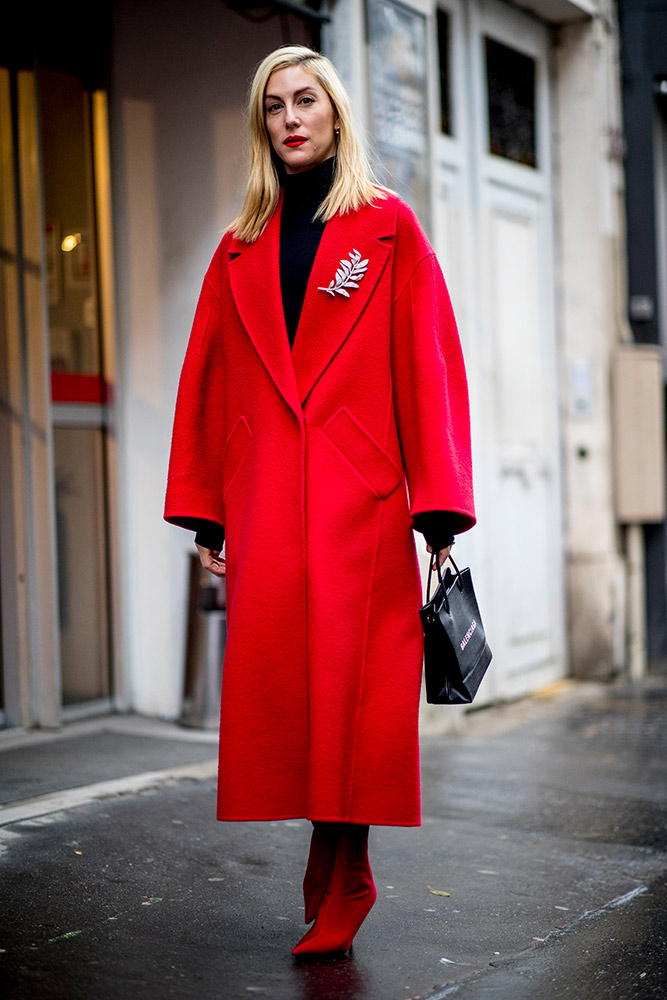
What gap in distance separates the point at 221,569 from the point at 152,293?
2942 mm

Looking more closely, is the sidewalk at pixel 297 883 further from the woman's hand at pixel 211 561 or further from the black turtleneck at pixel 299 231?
the black turtleneck at pixel 299 231

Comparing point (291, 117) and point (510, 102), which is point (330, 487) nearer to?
point (291, 117)

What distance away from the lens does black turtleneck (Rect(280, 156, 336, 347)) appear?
2.98m

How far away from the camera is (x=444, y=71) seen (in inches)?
266

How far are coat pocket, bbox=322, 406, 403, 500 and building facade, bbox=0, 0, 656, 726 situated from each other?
2.77 metres

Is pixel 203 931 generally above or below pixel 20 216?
Answer: below

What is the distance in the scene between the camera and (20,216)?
5.38 meters

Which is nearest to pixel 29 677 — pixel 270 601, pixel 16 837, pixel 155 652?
pixel 155 652

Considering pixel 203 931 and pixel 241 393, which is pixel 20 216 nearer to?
pixel 241 393

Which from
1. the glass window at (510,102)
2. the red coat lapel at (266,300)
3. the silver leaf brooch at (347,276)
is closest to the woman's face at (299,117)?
the red coat lapel at (266,300)

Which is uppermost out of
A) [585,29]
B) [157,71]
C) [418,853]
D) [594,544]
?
[585,29]

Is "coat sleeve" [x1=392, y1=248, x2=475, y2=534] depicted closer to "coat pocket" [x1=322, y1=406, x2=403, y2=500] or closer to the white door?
"coat pocket" [x1=322, y1=406, x2=403, y2=500]

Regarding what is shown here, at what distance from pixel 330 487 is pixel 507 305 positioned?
456cm

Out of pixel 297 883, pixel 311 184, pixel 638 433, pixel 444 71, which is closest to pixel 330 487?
pixel 311 184
